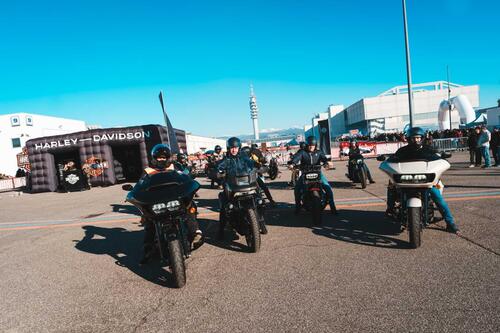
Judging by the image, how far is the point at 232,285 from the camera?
356cm

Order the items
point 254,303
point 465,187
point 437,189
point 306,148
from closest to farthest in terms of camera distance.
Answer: point 254,303, point 437,189, point 306,148, point 465,187

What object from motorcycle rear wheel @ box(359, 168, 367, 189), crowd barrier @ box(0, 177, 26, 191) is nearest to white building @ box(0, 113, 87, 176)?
crowd barrier @ box(0, 177, 26, 191)

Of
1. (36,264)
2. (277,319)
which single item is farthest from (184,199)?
(36,264)

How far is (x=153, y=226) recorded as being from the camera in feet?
14.3

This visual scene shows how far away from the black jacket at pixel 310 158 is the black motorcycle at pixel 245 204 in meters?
2.03

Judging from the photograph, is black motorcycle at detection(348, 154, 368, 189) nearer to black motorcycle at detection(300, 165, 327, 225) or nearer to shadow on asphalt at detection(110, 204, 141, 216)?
black motorcycle at detection(300, 165, 327, 225)

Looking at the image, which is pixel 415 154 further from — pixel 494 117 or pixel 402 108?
pixel 402 108

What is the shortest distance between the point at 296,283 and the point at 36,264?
4.32 m

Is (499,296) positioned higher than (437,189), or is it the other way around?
(437,189)

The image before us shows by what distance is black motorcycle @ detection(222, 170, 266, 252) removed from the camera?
176 inches

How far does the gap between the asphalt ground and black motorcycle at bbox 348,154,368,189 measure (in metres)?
3.52

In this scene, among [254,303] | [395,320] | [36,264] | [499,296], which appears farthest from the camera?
[36,264]

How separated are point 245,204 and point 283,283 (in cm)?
135

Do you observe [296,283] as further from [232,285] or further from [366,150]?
[366,150]
